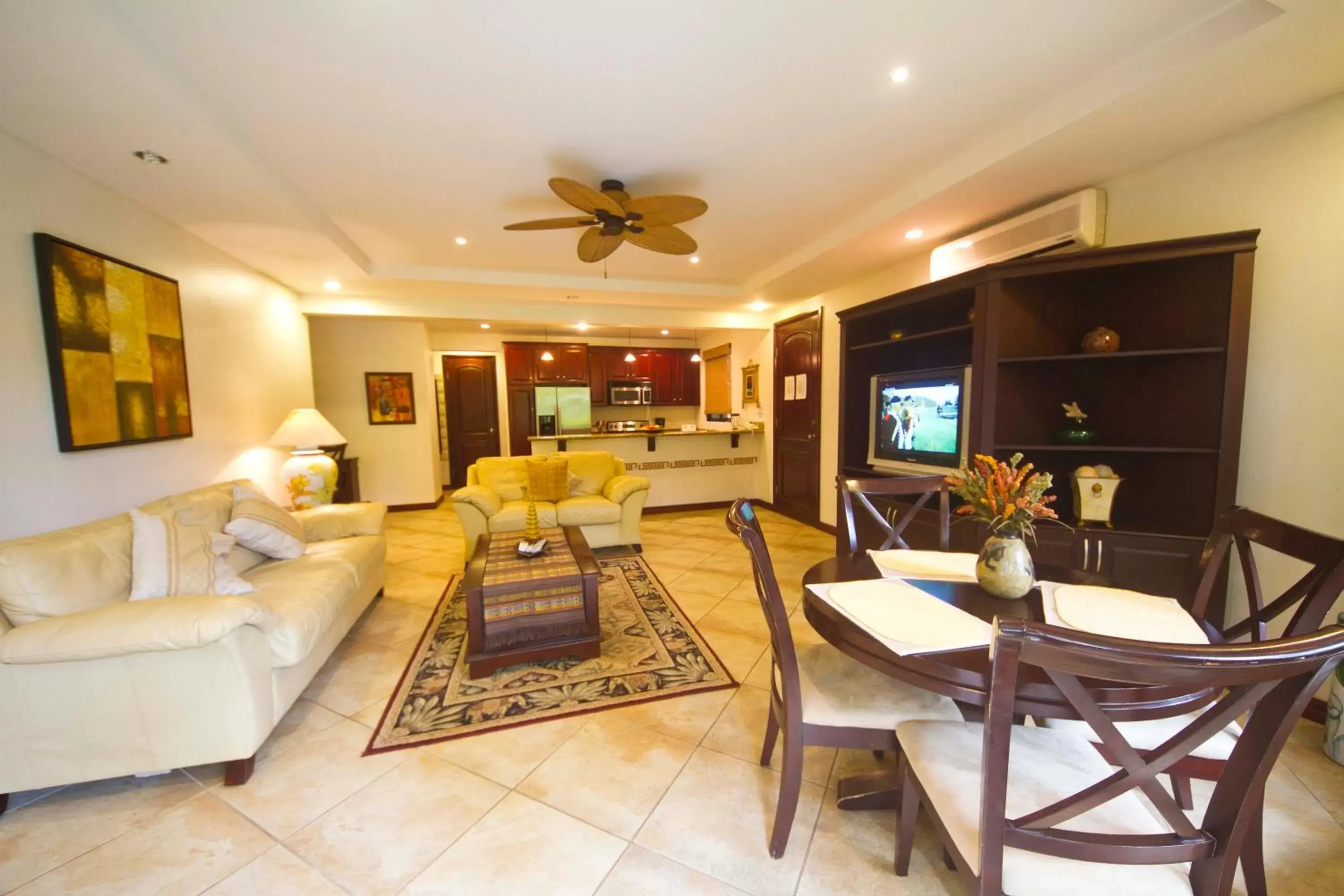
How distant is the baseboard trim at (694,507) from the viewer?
5.68 metres

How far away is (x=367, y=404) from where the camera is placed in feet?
18.4

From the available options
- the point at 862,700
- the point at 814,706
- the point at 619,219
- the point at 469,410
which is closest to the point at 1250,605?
the point at 862,700

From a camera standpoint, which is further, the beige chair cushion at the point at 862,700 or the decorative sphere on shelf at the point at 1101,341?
the decorative sphere on shelf at the point at 1101,341

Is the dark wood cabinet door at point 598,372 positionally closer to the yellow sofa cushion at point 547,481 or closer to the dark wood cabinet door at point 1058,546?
the yellow sofa cushion at point 547,481

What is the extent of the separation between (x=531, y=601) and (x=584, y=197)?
1.93 m

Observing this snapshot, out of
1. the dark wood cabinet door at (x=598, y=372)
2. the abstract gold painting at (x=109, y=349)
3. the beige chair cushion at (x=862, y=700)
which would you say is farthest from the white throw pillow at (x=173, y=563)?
the dark wood cabinet door at (x=598, y=372)

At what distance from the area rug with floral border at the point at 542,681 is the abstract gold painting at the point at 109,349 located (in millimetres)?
1739

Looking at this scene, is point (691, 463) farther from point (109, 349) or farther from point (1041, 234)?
point (109, 349)

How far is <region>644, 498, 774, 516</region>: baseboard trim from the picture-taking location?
223 inches

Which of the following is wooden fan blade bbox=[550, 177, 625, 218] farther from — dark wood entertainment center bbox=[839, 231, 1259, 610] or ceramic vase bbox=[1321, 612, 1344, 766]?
ceramic vase bbox=[1321, 612, 1344, 766]

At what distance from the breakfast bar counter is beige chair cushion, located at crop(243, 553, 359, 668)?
108 inches

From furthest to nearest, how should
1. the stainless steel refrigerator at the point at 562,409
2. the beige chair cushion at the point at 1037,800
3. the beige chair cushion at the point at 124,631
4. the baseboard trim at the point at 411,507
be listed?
the stainless steel refrigerator at the point at 562,409, the baseboard trim at the point at 411,507, the beige chair cushion at the point at 124,631, the beige chair cushion at the point at 1037,800

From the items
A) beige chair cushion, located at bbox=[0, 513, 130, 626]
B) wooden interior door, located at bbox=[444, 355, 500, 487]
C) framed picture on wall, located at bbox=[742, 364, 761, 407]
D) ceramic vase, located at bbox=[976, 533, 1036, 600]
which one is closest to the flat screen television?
ceramic vase, located at bbox=[976, 533, 1036, 600]

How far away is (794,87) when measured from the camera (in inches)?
72.3
